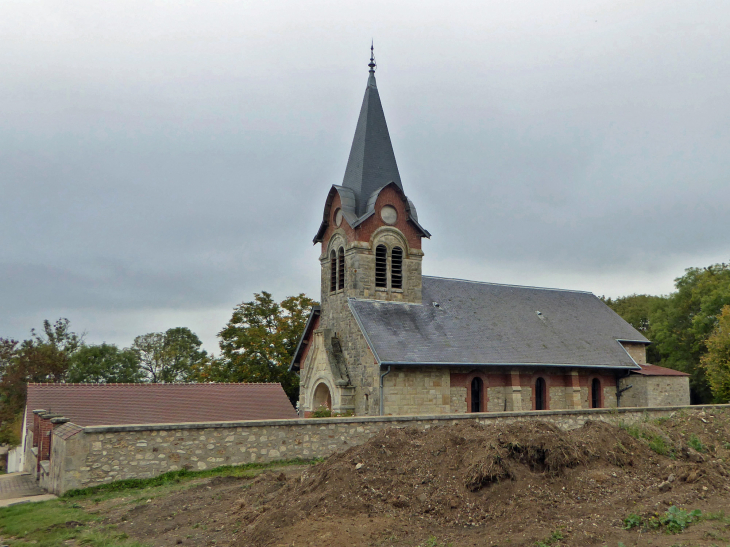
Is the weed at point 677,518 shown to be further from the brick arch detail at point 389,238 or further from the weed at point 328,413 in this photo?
the brick arch detail at point 389,238

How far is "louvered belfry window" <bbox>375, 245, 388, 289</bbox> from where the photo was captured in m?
25.9

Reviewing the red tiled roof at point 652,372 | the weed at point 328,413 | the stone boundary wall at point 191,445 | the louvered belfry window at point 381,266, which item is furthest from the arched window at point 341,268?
the red tiled roof at point 652,372

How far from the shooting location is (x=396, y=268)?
1043 inches

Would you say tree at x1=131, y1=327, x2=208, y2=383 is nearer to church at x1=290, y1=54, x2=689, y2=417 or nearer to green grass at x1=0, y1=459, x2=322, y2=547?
church at x1=290, y1=54, x2=689, y2=417

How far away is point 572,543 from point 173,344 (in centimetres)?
5979

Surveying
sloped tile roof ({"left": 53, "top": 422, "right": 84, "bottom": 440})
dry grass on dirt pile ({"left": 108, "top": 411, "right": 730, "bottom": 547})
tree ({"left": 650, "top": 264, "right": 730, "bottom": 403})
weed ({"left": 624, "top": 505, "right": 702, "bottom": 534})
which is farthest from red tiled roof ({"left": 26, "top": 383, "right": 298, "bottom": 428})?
tree ({"left": 650, "top": 264, "right": 730, "bottom": 403})

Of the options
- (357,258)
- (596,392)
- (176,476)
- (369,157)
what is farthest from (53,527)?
(596,392)

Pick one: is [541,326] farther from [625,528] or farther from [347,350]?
[625,528]

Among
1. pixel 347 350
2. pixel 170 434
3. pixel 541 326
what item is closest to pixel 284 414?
pixel 347 350

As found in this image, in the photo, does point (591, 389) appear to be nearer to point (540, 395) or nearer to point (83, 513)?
point (540, 395)

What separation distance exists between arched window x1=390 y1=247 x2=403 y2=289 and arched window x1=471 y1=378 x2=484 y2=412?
5.34 metres

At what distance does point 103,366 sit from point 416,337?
124ft

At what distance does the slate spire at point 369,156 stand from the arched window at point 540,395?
35.9 ft

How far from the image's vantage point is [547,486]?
889 cm
